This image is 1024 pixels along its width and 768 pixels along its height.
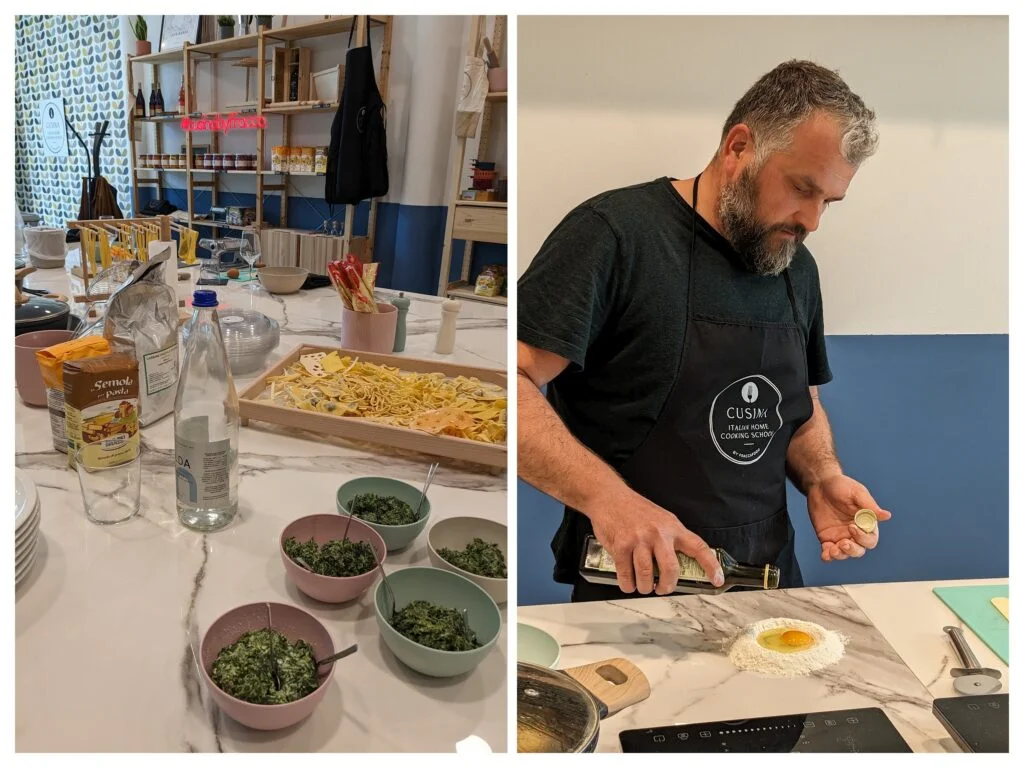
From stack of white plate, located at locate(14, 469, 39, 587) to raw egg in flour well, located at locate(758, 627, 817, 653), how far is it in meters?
0.72

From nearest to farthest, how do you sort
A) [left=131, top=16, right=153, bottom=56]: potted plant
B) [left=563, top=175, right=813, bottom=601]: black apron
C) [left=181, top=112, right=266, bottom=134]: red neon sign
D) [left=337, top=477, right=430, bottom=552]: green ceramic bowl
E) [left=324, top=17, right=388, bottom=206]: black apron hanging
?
[left=337, top=477, right=430, bottom=552]: green ceramic bowl → [left=563, top=175, right=813, bottom=601]: black apron → [left=324, top=17, right=388, bottom=206]: black apron hanging → [left=181, top=112, right=266, bottom=134]: red neon sign → [left=131, top=16, right=153, bottom=56]: potted plant

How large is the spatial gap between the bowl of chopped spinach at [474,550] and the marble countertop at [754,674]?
13 cm

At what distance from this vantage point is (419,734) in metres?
0.50


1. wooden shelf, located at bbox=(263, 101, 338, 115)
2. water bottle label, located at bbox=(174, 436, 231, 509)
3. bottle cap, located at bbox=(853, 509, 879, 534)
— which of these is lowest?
bottle cap, located at bbox=(853, 509, 879, 534)

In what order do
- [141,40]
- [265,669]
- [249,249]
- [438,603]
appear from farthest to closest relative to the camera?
[141,40], [249,249], [438,603], [265,669]

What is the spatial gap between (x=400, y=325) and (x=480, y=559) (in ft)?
2.44

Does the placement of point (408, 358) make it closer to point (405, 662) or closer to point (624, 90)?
point (624, 90)

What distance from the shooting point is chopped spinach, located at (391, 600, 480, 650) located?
546 mm

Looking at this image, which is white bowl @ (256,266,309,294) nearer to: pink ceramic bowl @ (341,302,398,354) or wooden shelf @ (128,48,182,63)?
pink ceramic bowl @ (341,302,398,354)

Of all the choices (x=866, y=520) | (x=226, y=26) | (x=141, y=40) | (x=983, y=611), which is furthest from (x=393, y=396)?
(x=141, y=40)

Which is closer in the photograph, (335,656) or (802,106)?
(335,656)

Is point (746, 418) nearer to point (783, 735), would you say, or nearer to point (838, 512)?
point (838, 512)

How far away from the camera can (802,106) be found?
0.82 meters

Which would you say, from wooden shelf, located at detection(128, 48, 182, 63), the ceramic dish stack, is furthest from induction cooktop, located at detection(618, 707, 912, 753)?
wooden shelf, located at detection(128, 48, 182, 63)
